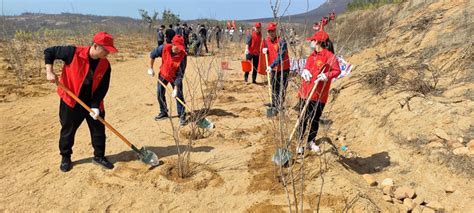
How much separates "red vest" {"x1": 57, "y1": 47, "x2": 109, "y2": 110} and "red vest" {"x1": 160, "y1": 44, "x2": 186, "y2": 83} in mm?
1615

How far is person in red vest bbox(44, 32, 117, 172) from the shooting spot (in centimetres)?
302

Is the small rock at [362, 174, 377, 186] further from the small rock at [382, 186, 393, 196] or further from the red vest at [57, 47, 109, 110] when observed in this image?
the red vest at [57, 47, 109, 110]

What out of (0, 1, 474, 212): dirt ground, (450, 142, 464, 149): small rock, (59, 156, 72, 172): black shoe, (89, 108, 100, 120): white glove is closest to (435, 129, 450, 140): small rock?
(0, 1, 474, 212): dirt ground

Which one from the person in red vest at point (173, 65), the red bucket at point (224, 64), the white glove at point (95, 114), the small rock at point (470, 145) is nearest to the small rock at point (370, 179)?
the small rock at point (470, 145)

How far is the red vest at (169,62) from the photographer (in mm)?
4785

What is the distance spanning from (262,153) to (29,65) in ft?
26.7

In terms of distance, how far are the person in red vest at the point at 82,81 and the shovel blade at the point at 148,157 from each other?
12.0 inches

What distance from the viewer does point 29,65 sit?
30.9 feet

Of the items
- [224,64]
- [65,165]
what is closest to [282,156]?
A: [65,165]

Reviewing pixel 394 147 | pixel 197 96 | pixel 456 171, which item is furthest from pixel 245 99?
pixel 456 171

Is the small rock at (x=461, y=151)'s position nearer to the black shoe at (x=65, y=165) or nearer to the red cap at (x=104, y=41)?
the red cap at (x=104, y=41)

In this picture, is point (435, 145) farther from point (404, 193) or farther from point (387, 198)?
point (387, 198)

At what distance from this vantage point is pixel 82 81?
313 centimetres

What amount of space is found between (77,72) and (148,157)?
3.44 feet
